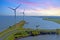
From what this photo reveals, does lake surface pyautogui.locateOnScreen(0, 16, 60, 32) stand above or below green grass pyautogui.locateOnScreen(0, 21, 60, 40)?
above

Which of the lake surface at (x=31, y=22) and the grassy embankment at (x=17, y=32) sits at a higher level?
the lake surface at (x=31, y=22)

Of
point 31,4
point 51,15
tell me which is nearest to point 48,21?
point 51,15

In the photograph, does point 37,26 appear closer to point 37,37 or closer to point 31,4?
point 37,37

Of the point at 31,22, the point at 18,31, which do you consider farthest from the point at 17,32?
the point at 31,22

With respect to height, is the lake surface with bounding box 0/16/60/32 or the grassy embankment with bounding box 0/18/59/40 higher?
the lake surface with bounding box 0/16/60/32

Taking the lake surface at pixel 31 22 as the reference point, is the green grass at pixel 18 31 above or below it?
below

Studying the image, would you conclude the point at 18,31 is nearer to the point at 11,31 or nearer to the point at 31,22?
the point at 11,31

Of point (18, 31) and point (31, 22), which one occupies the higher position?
point (31, 22)

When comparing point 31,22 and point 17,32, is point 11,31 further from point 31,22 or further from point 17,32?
point 31,22

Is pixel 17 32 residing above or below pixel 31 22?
below

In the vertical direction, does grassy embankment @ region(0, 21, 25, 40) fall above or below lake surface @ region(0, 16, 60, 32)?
below

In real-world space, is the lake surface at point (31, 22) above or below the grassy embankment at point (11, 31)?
above
